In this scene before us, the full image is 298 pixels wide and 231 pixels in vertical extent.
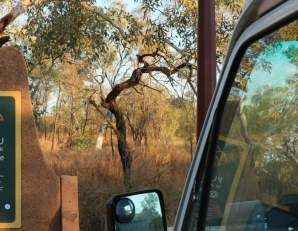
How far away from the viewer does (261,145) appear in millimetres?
1754

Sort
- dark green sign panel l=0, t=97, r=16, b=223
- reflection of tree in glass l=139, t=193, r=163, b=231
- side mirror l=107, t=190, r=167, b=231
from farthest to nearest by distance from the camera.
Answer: dark green sign panel l=0, t=97, r=16, b=223, reflection of tree in glass l=139, t=193, r=163, b=231, side mirror l=107, t=190, r=167, b=231

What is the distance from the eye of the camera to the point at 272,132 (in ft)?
5.61

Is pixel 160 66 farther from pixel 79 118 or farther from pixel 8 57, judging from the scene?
pixel 79 118

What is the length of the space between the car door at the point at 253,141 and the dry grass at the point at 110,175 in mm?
8637

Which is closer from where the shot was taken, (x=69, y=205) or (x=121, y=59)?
(x=69, y=205)

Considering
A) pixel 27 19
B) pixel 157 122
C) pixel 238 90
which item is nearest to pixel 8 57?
pixel 27 19

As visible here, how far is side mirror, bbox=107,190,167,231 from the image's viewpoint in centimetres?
223

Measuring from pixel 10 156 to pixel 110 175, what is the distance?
197 inches

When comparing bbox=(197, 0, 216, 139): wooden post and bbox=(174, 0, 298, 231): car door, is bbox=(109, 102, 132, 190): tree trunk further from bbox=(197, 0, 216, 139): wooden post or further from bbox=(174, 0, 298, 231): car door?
bbox=(174, 0, 298, 231): car door

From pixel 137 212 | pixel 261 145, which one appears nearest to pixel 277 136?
pixel 261 145

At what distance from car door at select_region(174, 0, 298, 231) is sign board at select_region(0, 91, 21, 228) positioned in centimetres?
554

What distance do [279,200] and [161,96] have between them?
635 inches

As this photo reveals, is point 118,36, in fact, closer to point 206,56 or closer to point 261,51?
point 206,56

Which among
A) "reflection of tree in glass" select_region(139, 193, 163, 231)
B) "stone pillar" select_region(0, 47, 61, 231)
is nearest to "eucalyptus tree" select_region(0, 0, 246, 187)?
"stone pillar" select_region(0, 47, 61, 231)
